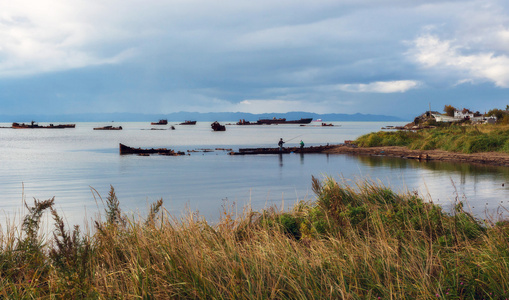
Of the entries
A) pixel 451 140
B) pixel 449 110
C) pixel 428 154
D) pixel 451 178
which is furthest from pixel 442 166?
pixel 449 110

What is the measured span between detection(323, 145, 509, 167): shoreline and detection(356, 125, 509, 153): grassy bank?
0.95 metres

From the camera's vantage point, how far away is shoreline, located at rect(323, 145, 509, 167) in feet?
100

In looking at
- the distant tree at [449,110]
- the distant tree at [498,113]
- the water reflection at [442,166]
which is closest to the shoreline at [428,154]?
the water reflection at [442,166]

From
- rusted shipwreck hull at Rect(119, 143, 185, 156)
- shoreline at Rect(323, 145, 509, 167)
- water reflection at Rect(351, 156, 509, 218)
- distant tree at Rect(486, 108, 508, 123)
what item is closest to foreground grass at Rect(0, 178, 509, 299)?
water reflection at Rect(351, 156, 509, 218)

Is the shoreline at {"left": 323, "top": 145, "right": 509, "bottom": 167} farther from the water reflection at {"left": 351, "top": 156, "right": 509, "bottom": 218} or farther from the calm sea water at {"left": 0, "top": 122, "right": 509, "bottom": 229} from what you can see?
the calm sea water at {"left": 0, "top": 122, "right": 509, "bottom": 229}

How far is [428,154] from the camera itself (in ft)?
118

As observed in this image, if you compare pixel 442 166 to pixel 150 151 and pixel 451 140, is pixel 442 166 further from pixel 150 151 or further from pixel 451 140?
pixel 150 151

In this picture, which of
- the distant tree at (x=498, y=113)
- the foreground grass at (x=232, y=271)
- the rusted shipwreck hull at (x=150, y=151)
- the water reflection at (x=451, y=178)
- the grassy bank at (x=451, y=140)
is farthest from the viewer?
the distant tree at (x=498, y=113)

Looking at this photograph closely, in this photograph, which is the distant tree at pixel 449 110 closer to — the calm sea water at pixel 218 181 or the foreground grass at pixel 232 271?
the calm sea water at pixel 218 181

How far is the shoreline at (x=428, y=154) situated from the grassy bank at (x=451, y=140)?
0.95 meters

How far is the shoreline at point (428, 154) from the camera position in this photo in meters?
30.6

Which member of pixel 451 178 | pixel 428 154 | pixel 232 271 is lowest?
pixel 232 271

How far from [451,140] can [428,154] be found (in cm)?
314

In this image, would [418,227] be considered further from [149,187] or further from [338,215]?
[149,187]
